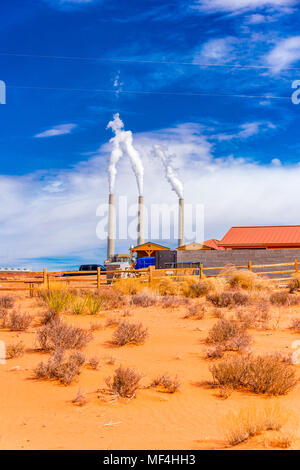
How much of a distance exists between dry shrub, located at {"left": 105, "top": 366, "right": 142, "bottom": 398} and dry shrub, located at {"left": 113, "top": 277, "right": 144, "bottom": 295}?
13236 mm

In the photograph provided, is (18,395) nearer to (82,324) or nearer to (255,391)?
(255,391)

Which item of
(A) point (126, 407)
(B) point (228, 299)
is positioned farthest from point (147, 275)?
(A) point (126, 407)

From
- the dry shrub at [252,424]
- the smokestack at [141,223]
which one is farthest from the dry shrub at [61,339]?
the smokestack at [141,223]

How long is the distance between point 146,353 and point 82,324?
371 centimetres

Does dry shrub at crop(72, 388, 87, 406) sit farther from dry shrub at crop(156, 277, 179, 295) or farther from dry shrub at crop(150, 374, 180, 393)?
dry shrub at crop(156, 277, 179, 295)

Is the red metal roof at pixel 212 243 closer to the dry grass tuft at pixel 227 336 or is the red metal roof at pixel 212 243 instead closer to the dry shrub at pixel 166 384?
the dry grass tuft at pixel 227 336

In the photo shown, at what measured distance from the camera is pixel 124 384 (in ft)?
19.7

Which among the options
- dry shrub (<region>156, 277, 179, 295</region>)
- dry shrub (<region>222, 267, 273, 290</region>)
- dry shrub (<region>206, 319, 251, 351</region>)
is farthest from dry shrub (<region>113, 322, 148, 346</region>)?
dry shrub (<region>222, 267, 273, 290</region>)

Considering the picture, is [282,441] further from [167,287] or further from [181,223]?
[181,223]

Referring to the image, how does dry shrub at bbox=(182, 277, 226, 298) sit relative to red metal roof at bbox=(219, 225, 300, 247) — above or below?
below

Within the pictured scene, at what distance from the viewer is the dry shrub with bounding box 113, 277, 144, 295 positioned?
63.8 ft

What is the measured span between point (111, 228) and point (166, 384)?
5469cm

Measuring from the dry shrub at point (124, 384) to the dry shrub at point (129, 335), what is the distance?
9.80 ft

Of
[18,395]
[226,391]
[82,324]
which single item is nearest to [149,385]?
[226,391]
